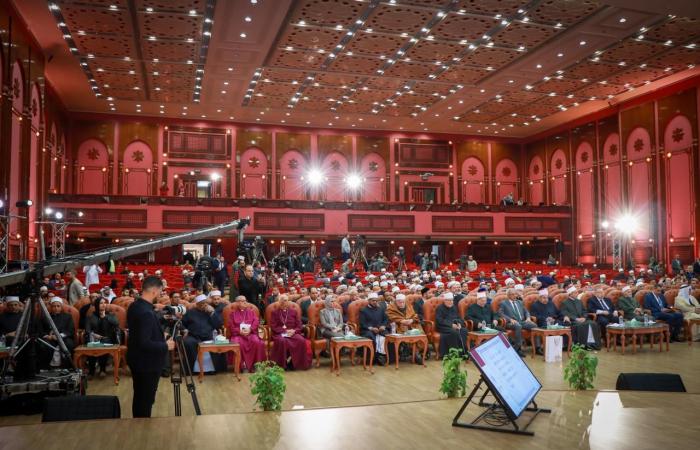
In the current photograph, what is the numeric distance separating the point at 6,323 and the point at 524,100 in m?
20.4

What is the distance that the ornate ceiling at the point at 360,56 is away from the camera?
49.1 feet

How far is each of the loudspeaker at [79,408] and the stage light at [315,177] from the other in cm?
2464

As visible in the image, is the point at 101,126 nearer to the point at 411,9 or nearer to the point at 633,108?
the point at 411,9

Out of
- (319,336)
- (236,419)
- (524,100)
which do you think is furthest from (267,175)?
(236,419)

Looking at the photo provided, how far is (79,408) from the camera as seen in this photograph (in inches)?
137

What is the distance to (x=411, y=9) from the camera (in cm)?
1489

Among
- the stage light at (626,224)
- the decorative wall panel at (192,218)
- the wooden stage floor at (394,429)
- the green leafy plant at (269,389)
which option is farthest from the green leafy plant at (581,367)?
the stage light at (626,224)

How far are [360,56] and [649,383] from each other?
15634 mm

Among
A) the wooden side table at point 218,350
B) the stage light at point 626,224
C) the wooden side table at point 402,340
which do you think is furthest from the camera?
the stage light at point 626,224

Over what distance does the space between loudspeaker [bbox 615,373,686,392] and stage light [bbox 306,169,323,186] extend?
79.7 feet

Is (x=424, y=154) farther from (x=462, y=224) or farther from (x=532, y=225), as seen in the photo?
(x=532, y=225)

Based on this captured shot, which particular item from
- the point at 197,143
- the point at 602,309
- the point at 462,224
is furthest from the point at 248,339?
the point at 197,143

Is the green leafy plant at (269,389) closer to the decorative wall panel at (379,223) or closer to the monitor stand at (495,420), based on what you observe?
the monitor stand at (495,420)

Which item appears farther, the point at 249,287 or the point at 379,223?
the point at 379,223
